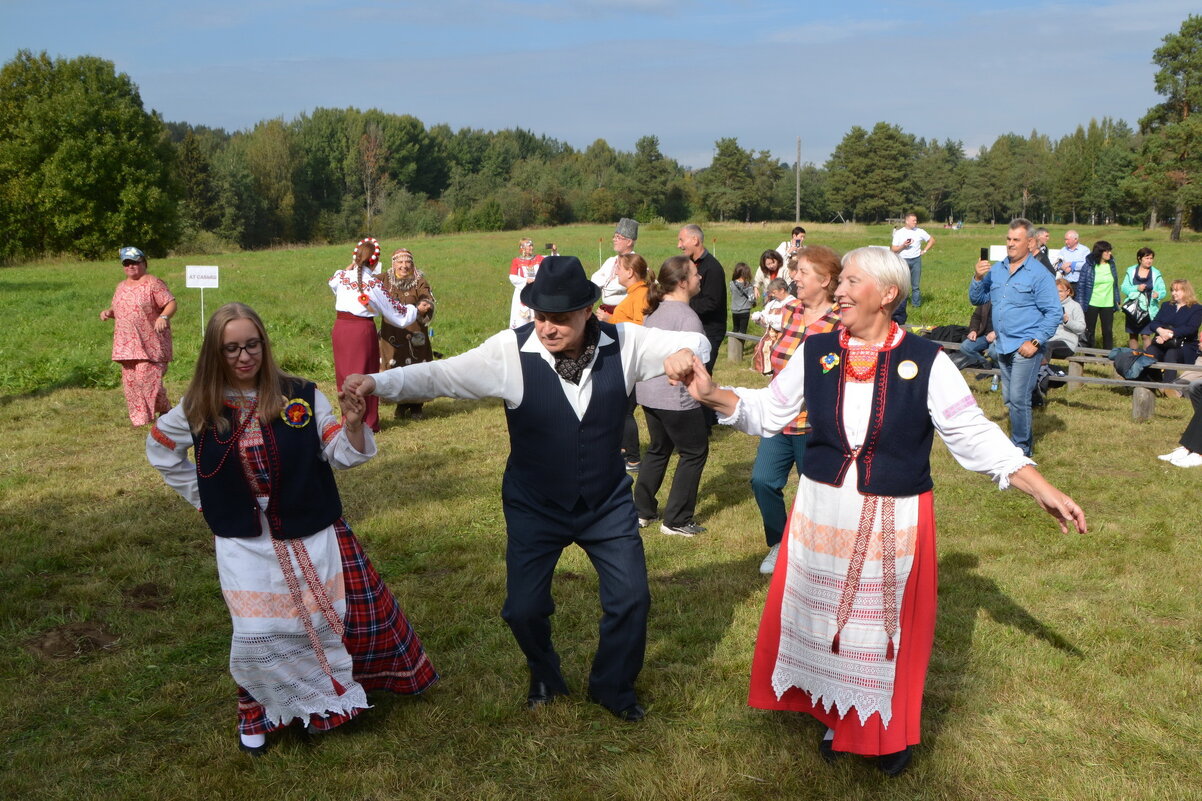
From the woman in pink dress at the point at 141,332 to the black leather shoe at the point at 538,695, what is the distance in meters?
7.46

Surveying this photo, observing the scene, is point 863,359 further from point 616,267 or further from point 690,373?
point 616,267

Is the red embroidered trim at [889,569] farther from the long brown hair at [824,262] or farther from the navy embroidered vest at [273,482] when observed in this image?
the navy embroidered vest at [273,482]

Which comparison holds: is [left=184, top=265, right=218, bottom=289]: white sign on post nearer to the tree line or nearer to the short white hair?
the short white hair

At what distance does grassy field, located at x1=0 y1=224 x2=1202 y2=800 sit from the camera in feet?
13.0

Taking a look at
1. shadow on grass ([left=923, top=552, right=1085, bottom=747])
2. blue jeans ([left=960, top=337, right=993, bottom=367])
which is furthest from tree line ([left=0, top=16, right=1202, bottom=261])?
shadow on grass ([left=923, top=552, right=1085, bottom=747])

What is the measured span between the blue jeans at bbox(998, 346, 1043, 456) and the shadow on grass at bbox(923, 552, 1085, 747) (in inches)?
106

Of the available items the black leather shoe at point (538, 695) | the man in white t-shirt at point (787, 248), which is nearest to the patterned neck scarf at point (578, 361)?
the black leather shoe at point (538, 695)

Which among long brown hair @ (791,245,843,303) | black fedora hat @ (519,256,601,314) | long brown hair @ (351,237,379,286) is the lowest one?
black fedora hat @ (519,256,601,314)

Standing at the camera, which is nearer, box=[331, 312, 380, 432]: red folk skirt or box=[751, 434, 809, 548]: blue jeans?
box=[751, 434, 809, 548]: blue jeans

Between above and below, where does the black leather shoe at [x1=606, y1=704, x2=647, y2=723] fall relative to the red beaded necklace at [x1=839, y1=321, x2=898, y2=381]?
below

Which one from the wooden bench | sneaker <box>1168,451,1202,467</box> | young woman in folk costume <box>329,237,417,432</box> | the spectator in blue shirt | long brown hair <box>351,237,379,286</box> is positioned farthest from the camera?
the wooden bench

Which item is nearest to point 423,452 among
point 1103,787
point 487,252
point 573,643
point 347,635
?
point 573,643

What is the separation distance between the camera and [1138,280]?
48.9 feet

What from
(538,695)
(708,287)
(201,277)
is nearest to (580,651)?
(538,695)
